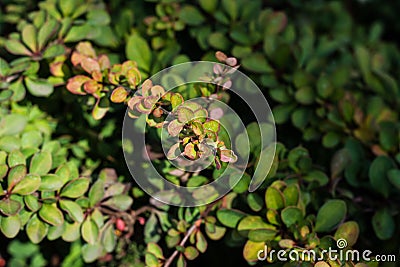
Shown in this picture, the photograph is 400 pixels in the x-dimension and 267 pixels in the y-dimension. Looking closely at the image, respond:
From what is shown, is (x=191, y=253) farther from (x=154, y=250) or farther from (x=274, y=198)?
(x=274, y=198)

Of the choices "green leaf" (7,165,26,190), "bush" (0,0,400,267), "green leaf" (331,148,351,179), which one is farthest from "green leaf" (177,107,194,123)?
"green leaf" (331,148,351,179)

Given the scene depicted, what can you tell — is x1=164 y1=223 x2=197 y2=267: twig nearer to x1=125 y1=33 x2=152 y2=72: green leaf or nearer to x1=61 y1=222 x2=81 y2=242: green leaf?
x1=61 y1=222 x2=81 y2=242: green leaf

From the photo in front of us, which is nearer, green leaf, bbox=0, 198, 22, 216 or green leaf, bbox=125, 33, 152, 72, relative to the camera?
green leaf, bbox=0, 198, 22, 216

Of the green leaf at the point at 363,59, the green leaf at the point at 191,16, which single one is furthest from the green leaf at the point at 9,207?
the green leaf at the point at 363,59

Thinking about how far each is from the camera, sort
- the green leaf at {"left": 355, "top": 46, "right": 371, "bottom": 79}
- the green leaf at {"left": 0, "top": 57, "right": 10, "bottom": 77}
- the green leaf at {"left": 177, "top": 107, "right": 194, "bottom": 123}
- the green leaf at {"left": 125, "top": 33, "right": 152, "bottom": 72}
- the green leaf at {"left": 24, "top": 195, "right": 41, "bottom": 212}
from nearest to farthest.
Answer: the green leaf at {"left": 177, "top": 107, "right": 194, "bottom": 123}, the green leaf at {"left": 24, "top": 195, "right": 41, "bottom": 212}, the green leaf at {"left": 0, "top": 57, "right": 10, "bottom": 77}, the green leaf at {"left": 125, "top": 33, "right": 152, "bottom": 72}, the green leaf at {"left": 355, "top": 46, "right": 371, "bottom": 79}

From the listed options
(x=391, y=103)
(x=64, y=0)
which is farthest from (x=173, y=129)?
(x=391, y=103)

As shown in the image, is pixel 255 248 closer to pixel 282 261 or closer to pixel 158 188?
pixel 282 261
